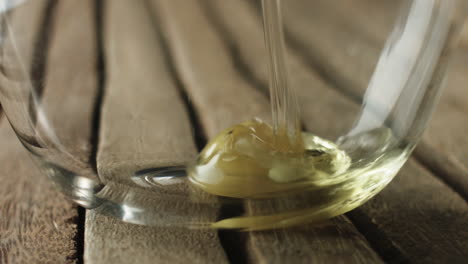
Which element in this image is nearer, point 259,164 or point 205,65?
point 259,164

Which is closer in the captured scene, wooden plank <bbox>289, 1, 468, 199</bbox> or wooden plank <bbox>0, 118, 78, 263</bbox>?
wooden plank <bbox>0, 118, 78, 263</bbox>

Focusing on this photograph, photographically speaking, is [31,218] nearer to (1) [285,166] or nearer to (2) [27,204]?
(2) [27,204]

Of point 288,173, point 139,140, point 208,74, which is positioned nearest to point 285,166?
point 288,173

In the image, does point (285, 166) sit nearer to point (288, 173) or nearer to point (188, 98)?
point (288, 173)

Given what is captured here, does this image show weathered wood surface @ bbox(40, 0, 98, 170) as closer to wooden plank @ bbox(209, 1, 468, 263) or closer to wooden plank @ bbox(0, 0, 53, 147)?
wooden plank @ bbox(0, 0, 53, 147)

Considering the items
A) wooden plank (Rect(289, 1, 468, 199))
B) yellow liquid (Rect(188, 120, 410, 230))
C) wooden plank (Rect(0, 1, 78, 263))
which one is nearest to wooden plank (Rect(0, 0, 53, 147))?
wooden plank (Rect(0, 1, 78, 263))

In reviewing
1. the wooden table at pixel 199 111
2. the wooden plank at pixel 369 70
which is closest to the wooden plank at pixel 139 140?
the wooden table at pixel 199 111

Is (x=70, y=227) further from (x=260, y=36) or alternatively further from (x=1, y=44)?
(x=260, y=36)
